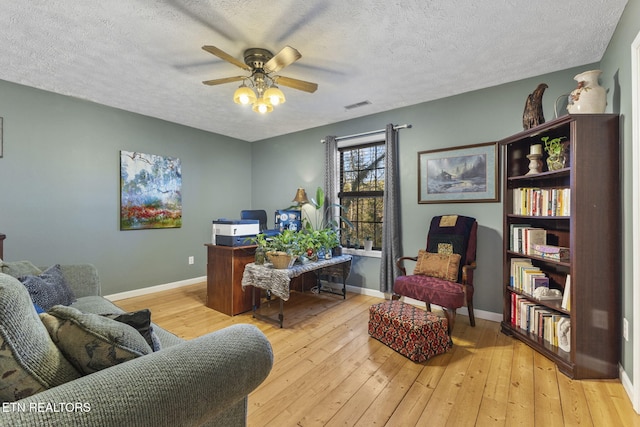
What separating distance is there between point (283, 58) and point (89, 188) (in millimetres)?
2996

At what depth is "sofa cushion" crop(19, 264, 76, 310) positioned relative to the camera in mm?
1621

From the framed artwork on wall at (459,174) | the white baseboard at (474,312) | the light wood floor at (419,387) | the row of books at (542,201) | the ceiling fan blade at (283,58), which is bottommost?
the light wood floor at (419,387)

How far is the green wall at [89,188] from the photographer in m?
2.96

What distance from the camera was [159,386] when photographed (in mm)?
792

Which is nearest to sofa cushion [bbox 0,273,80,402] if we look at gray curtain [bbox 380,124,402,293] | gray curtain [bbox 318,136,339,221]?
gray curtain [bbox 380,124,402,293]

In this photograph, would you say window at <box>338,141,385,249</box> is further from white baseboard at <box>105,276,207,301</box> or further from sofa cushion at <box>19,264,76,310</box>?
sofa cushion at <box>19,264,76,310</box>

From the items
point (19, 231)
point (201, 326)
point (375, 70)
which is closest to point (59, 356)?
point (201, 326)

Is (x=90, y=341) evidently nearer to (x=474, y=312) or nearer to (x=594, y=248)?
(x=594, y=248)

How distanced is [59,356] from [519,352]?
287 cm

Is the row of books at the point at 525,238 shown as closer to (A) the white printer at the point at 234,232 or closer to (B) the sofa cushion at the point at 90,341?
(A) the white printer at the point at 234,232

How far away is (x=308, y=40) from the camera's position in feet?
7.19

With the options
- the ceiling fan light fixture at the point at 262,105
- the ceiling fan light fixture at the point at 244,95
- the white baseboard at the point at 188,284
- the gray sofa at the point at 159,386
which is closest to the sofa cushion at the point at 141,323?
the gray sofa at the point at 159,386

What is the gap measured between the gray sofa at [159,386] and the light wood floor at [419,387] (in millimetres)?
756

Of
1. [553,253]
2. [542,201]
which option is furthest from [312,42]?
[553,253]
